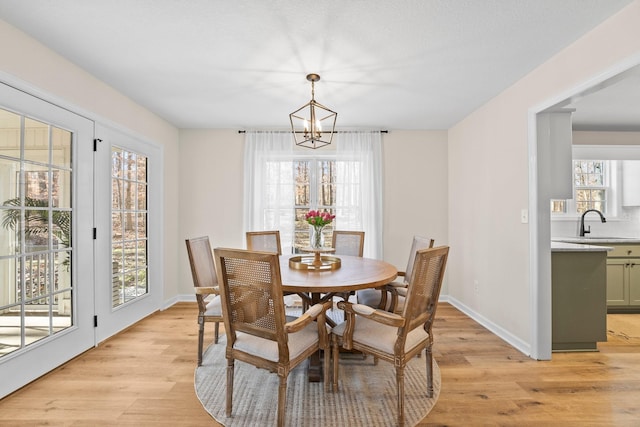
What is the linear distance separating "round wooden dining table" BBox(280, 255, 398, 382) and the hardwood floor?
32.3 inches

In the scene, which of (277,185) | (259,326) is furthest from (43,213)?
(277,185)

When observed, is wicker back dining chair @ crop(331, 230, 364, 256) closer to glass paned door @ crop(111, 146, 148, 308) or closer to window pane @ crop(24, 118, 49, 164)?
glass paned door @ crop(111, 146, 148, 308)

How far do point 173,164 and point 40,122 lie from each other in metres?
1.97

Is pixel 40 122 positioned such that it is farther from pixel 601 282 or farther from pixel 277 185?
pixel 601 282

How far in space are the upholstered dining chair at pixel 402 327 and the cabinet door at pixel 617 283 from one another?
3.13 m

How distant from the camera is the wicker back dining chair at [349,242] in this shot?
370cm

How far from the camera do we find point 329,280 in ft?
7.09

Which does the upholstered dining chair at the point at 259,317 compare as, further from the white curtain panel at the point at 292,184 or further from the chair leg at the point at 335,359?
the white curtain panel at the point at 292,184

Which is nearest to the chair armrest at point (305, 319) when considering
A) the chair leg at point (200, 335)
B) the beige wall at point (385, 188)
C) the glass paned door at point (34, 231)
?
the chair leg at point (200, 335)

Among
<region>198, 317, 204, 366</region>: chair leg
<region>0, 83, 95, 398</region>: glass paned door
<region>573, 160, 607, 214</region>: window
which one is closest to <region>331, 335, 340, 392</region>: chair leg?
<region>198, 317, 204, 366</region>: chair leg

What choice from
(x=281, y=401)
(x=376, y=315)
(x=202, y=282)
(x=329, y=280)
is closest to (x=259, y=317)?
(x=281, y=401)

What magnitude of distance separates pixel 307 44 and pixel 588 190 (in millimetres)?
4545

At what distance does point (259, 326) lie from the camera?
1809mm

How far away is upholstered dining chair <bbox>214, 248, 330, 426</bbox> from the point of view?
1718 mm
